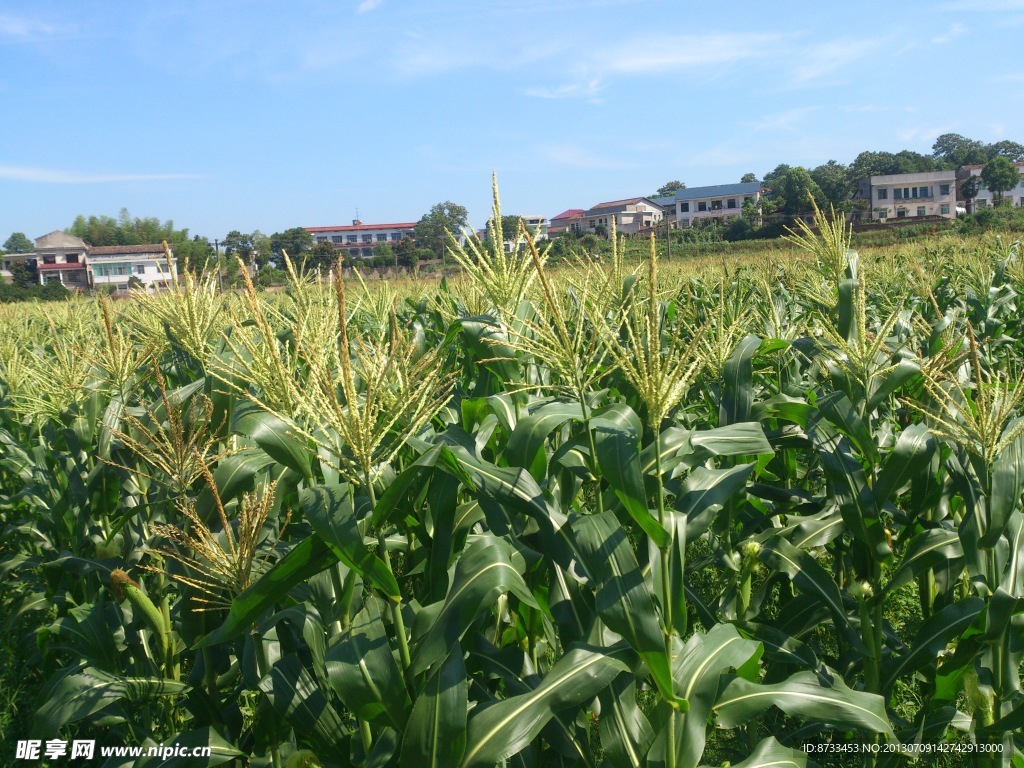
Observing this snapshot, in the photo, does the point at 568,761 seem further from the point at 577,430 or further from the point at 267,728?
the point at 577,430

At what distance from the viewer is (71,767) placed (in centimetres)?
309

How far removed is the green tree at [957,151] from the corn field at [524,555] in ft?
393

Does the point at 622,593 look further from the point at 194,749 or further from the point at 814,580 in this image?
the point at 194,749

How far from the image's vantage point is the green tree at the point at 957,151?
10731cm

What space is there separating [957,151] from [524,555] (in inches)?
5526

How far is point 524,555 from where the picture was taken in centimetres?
208

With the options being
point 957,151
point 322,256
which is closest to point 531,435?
point 322,256

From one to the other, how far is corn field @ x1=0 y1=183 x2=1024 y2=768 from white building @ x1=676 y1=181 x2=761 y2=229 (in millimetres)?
78442

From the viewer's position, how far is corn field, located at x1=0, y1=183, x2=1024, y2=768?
186cm

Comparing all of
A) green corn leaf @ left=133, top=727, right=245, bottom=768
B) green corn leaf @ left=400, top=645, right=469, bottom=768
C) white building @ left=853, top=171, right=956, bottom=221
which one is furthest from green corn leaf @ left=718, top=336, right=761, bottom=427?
white building @ left=853, top=171, right=956, bottom=221

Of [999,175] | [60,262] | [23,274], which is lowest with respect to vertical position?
[23,274]

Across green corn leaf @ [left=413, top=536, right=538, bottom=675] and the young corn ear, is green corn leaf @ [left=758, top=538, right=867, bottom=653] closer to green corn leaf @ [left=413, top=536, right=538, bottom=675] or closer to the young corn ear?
green corn leaf @ [left=413, top=536, right=538, bottom=675]

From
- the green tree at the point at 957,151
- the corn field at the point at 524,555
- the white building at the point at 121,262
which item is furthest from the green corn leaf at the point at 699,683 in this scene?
the green tree at the point at 957,151

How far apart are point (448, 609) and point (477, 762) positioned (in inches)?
16.0
